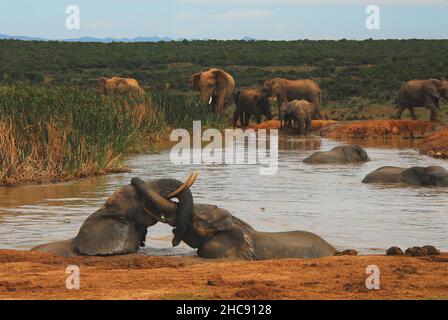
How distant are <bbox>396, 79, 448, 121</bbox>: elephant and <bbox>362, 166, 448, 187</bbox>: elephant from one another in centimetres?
1797

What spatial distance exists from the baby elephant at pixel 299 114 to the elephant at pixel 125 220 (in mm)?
22057

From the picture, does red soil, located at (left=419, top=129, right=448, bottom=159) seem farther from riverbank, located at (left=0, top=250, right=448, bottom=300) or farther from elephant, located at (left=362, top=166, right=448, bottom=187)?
riverbank, located at (left=0, top=250, right=448, bottom=300)

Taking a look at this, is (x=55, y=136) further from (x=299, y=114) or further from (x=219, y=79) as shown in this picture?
(x=219, y=79)

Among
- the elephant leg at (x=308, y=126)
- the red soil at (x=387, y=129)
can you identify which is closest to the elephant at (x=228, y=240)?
the red soil at (x=387, y=129)

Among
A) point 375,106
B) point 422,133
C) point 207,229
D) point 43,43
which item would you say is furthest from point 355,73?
point 207,229

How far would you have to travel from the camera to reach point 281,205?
14.9m

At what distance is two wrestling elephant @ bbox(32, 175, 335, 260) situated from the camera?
10.1 metres

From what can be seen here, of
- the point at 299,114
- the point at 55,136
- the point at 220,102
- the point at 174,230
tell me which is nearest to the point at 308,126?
the point at 299,114

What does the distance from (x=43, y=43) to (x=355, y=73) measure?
39.6 m

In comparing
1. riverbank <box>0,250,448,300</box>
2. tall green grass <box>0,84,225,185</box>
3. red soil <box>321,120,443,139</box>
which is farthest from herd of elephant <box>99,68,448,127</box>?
riverbank <box>0,250,448,300</box>

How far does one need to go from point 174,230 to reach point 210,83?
26797mm
